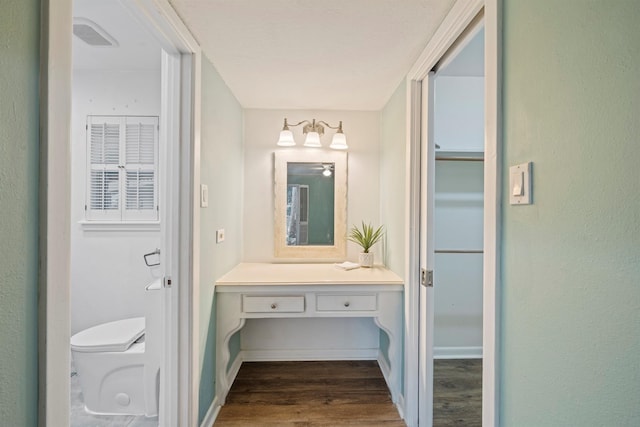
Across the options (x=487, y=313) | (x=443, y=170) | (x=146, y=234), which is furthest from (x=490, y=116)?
(x=146, y=234)

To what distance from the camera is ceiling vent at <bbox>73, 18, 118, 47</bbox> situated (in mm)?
1783

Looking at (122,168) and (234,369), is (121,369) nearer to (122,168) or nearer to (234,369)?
(234,369)

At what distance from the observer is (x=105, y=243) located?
2.45 metres

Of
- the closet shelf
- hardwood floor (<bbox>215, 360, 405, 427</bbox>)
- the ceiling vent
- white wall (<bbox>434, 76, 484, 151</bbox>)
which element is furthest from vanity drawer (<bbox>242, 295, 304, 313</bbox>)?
the ceiling vent

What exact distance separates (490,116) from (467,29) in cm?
52

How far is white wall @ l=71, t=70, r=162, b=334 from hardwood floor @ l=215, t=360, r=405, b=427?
3.58 feet

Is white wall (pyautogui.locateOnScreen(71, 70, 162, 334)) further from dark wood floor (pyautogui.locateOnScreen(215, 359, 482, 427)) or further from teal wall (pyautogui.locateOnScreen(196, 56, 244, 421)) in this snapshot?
dark wood floor (pyautogui.locateOnScreen(215, 359, 482, 427))

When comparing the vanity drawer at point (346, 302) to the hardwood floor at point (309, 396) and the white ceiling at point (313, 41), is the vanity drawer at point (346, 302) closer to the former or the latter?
the hardwood floor at point (309, 396)

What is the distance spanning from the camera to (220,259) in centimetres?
202

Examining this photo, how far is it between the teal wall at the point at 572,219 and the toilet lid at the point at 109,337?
195 cm

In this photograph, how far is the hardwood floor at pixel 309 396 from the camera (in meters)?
1.83

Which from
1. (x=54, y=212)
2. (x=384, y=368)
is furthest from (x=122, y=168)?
(x=384, y=368)

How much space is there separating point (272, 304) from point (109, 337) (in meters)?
1.00

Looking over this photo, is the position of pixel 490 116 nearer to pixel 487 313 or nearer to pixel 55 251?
pixel 487 313
